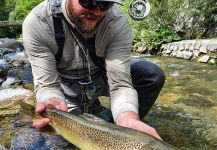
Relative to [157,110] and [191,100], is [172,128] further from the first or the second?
[191,100]

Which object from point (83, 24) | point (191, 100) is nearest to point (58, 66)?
point (83, 24)

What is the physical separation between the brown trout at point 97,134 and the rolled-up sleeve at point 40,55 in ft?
1.56

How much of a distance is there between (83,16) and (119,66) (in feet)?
1.89

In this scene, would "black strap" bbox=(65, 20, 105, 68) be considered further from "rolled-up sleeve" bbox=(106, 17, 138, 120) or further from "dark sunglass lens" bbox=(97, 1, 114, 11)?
"dark sunglass lens" bbox=(97, 1, 114, 11)

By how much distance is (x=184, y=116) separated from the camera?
5145 mm

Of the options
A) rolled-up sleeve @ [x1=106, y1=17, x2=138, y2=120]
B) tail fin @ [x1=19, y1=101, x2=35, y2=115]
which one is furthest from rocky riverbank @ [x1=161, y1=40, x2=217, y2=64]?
tail fin @ [x1=19, y1=101, x2=35, y2=115]

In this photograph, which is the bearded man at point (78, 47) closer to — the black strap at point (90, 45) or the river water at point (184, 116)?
the black strap at point (90, 45)

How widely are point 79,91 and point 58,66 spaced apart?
1.43 feet

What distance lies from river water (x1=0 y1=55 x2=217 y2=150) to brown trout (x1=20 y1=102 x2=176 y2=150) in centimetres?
111

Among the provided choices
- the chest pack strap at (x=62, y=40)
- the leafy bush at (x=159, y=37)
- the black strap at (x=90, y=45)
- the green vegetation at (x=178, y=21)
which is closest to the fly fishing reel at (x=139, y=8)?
the leafy bush at (x=159, y=37)

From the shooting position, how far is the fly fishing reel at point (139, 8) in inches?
447

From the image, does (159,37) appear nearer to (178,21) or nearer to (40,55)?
(178,21)

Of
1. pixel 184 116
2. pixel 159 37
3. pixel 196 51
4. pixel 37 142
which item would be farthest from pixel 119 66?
pixel 159 37

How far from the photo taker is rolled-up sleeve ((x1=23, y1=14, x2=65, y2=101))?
350 centimetres
